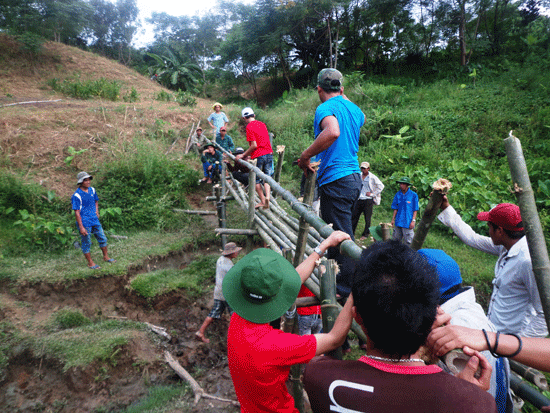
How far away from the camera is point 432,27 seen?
1557 cm

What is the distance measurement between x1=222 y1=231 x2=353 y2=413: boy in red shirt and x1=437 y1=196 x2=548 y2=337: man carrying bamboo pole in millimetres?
1255

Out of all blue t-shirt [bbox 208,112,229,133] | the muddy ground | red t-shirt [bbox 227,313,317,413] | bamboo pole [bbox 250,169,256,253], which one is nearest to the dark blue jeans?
red t-shirt [bbox 227,313,317,413]

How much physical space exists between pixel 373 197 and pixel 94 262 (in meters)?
5.31

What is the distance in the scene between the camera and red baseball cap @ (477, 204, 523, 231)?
6.88 feet

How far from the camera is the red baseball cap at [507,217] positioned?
210cm

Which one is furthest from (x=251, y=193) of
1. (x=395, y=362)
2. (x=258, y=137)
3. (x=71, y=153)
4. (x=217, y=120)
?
(x=71, y=153)

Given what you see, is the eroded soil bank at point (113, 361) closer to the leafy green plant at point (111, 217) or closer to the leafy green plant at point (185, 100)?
the leafy green plant at point (111, 217)

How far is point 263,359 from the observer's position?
1.39m

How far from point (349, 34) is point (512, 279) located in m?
18.4

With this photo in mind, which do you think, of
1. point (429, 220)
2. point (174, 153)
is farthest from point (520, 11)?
point (429, 220)

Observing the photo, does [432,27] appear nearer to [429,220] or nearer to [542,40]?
[542,40]

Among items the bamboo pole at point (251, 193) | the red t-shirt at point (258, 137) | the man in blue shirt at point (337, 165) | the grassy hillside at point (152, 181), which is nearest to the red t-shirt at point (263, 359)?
the man in blue shirt at point (337, 165)

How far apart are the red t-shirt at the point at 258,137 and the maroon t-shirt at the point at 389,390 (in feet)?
13.9

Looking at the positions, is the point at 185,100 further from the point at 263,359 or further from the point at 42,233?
the point at 263,359
